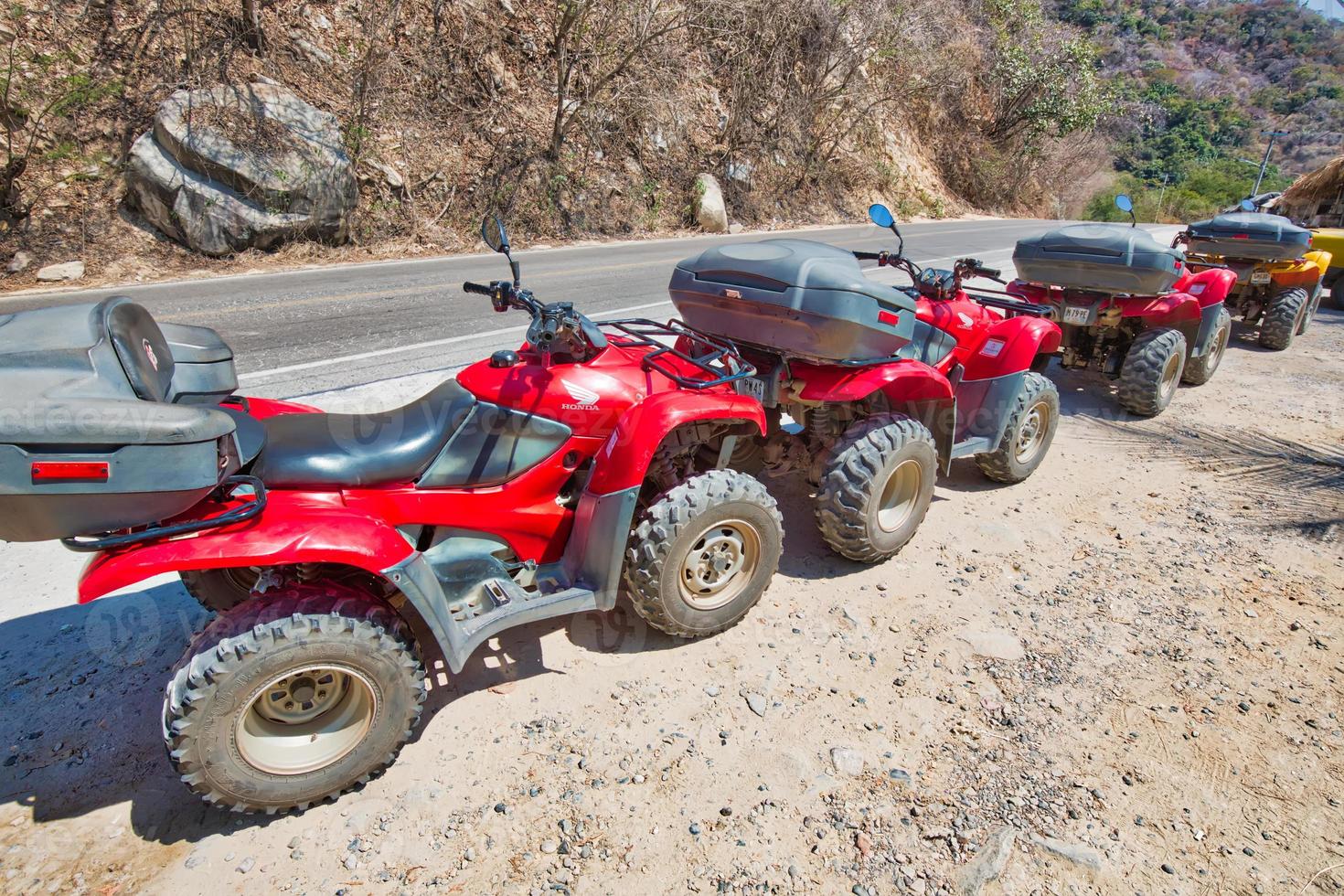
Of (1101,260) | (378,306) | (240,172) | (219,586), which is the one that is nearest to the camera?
(219,586)

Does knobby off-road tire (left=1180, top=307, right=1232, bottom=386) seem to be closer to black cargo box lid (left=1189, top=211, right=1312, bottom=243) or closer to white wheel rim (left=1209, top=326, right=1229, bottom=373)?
white wheel rim (left=1209, top=326, right=1229, bottom=373)

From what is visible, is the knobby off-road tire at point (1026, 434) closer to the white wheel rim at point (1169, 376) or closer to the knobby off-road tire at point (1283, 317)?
the white wheel rim at point (1169, 376)

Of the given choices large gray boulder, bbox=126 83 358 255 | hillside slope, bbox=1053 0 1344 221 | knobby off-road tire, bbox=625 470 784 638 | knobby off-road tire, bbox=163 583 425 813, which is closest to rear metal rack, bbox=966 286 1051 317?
knobby off-road tire, bbox=625 470 784 638

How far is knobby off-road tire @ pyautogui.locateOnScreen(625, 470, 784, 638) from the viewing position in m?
2.96

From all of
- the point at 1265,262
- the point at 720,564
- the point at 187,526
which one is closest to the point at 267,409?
Answer: the point at 187,526

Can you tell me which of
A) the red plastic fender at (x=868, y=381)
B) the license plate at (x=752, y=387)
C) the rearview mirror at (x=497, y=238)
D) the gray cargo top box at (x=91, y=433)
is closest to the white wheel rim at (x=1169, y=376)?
the red plastic fender at (x=868, y=381)

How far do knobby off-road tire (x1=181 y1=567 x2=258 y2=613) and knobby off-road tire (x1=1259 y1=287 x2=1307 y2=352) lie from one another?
33.0ft

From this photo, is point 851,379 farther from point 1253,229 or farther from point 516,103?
point 516,103

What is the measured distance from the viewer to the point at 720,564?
10.6 feet

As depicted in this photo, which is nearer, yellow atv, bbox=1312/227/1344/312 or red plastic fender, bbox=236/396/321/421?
red plastic fender, bbox=236/396/321/421

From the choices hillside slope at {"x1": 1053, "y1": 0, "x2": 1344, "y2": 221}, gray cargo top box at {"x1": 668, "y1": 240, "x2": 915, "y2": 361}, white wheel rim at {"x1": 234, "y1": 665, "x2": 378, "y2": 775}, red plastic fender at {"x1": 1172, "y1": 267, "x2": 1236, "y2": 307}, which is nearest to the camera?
white wheel rim at {"x1": 234, "y1": 665, "x2": 378, "y2": 775}

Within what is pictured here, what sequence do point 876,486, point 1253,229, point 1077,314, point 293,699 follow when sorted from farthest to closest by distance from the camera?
point 1253,229, point 1077,314, point 876,486, point 293,699

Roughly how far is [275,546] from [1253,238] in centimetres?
956

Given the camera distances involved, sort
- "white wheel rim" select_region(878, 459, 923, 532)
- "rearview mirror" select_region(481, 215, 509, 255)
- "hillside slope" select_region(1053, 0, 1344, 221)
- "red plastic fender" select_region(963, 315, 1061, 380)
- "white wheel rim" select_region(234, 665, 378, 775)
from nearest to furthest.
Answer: "white wheel rim" select_region(234, 665, 378, 775), "rearview mirror" select_region(481, 215, 509, 255), "white wheel rim" select_region(878, 459, 923, 532), "red plastic fender" select_region(963, 315, 1061, 380), "hillside slope" select_region(1053, 0, 1344, 221)
